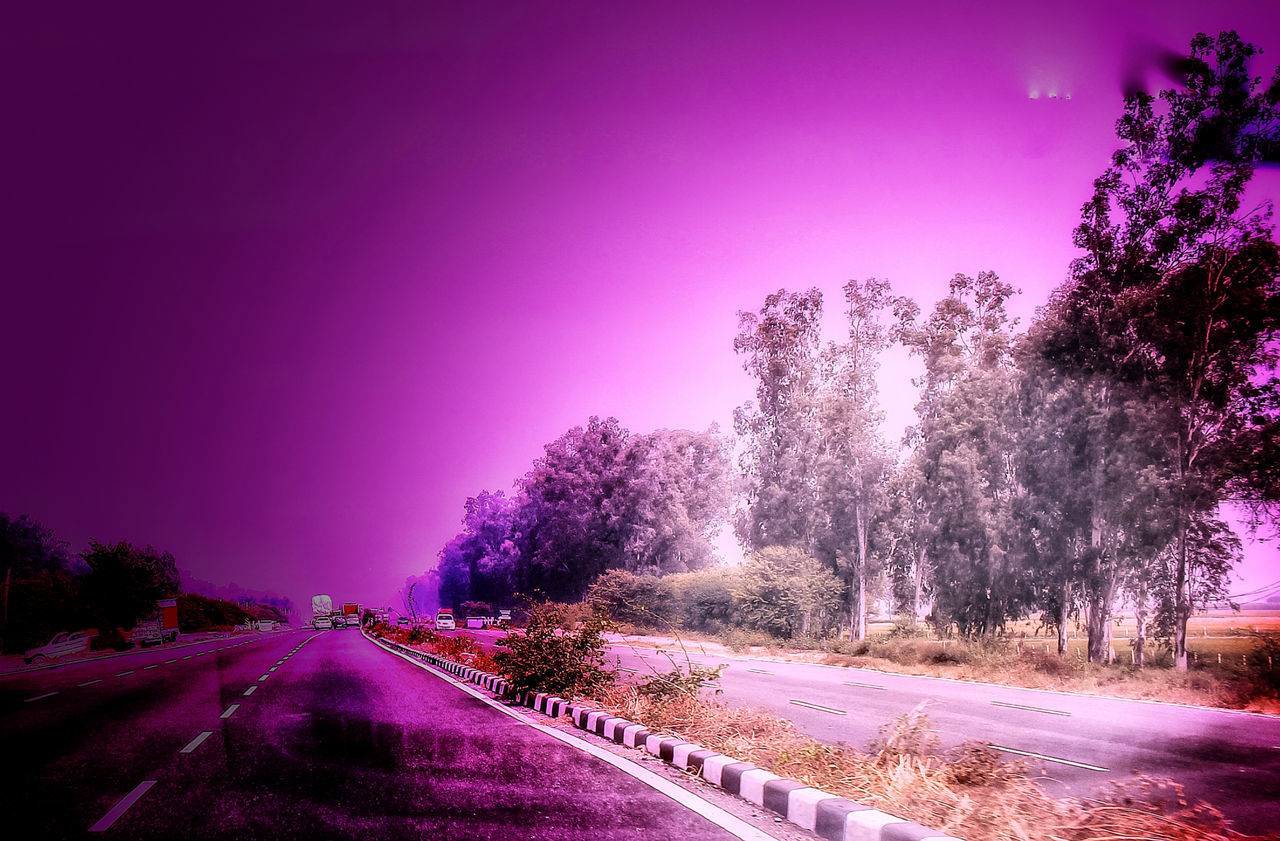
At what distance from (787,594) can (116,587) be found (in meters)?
44.0

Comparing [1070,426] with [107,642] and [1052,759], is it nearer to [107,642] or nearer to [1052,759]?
[1052,759]

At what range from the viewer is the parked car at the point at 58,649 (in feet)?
89.5

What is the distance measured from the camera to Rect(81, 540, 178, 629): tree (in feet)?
155

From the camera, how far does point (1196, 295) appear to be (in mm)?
21016

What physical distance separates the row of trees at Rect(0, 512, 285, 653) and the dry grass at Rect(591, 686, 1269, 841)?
4479cm

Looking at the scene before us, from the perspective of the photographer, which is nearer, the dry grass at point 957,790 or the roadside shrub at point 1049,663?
the dry grass at point 957,790

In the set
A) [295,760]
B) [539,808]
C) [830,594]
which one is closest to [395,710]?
[295,760]

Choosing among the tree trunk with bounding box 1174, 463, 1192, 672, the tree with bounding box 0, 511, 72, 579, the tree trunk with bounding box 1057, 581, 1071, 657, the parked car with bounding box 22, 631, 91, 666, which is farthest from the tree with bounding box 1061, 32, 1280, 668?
the tree with bounding box 0, 511, 72, 579

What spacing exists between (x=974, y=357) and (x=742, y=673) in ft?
60.8

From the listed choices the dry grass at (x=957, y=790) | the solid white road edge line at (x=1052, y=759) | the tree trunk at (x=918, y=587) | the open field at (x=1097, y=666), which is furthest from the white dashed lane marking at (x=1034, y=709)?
the tree trunk at (x=918, y=587)

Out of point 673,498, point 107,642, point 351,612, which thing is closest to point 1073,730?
point 673,498

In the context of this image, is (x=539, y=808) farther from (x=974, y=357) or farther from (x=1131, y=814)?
(x=974, y=357)

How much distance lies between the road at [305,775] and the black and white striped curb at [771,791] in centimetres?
73

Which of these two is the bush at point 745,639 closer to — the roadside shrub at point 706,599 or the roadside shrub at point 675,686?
the roadside shrub at point 706,599
